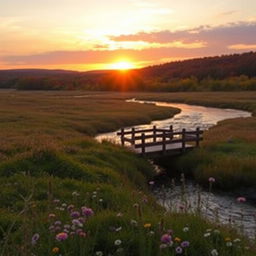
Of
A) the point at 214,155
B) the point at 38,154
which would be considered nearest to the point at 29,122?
the point at 214,155

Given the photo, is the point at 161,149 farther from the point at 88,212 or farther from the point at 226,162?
the point at 88,212

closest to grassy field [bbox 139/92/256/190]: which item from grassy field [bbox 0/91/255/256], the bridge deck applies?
the bridge deck

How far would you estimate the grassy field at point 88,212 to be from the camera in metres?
5.84

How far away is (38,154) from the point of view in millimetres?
15867

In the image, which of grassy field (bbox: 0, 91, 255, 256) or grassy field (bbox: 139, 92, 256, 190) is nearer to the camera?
grassy field (bbox: 0, 91, 255, 256)

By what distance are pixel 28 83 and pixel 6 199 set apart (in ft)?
606

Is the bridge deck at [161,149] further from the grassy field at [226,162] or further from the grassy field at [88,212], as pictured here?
the grassy field at [88,212]

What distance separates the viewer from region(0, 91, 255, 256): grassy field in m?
5.84

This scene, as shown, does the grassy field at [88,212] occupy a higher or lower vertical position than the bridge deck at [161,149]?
higher

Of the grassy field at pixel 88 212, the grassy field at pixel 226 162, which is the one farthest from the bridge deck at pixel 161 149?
the grassy field at pixel 88 212

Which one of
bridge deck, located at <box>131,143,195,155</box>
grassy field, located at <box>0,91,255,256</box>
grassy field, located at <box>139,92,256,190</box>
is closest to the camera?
grassy field, located at <box>0,91,255,256</box>

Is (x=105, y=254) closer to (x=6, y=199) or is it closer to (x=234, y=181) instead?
(x=6, y=199)

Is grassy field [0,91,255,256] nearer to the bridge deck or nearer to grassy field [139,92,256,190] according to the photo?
the bridge deck

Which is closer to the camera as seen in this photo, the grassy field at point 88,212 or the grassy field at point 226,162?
the grassy field at point 88,212
